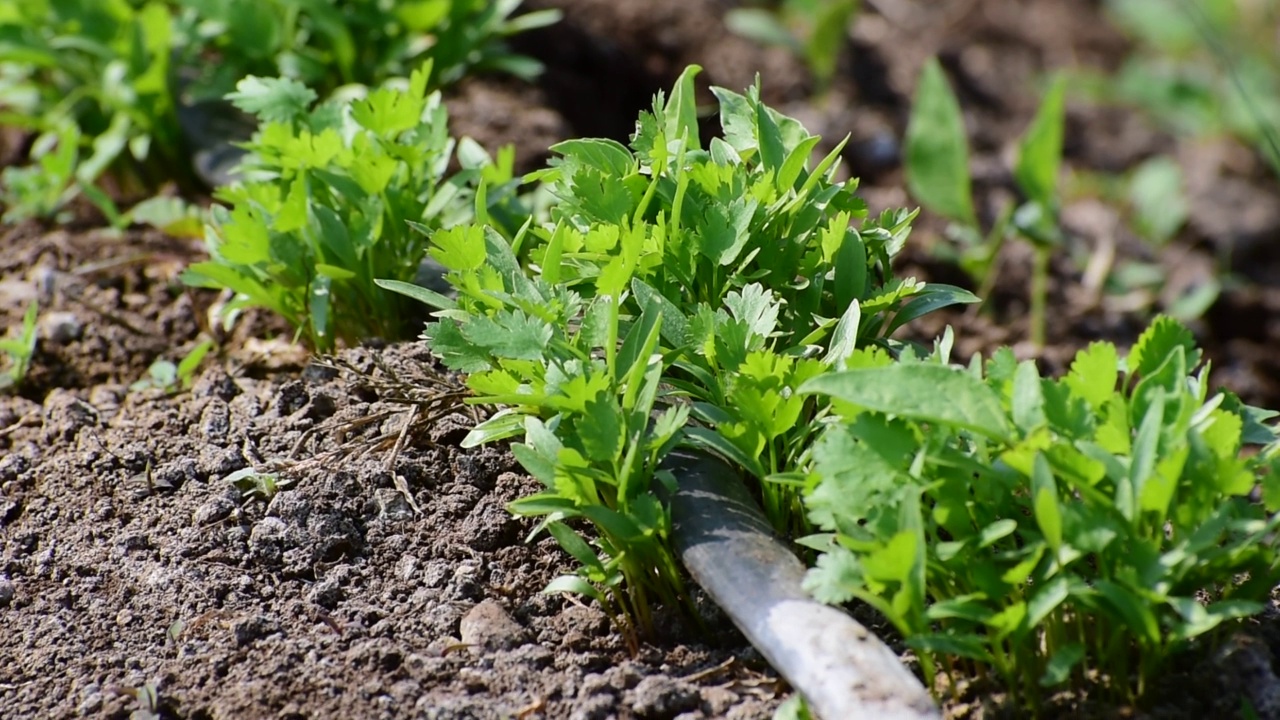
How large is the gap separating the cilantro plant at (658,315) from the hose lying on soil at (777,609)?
5 cm

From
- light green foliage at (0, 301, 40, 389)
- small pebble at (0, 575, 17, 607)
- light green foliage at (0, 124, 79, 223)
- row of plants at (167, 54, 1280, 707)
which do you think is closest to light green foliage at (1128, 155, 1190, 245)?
row of plants at (167, 54, 1280, 707)

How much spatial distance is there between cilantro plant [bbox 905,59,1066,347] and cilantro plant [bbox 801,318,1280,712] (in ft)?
6.74

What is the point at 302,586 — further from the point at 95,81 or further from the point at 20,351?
the point at 95,81

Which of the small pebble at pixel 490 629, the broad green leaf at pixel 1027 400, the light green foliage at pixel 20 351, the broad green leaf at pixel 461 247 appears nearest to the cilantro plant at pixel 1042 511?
the broad green leaf at pixel 1027 400

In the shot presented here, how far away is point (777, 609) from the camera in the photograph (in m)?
1.77

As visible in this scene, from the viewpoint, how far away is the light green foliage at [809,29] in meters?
4.29

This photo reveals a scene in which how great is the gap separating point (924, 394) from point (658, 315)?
420mm

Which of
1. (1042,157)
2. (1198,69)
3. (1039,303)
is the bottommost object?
(1039,303)

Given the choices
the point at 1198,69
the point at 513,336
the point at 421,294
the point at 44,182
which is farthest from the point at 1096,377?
the point at 1198,69

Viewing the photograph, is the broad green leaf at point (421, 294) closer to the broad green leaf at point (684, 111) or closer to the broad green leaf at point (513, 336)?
the broad green leaf at point (513, 336)

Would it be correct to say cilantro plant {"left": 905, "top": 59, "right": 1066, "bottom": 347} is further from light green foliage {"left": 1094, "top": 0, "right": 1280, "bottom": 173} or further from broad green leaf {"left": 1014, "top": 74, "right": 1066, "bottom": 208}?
light green foliage {"left": 1094, "top": 0, "right": 1280, "bottom": 173}

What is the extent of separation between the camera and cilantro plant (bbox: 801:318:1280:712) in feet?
5.21

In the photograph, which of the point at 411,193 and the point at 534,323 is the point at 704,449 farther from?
the point at 411,193

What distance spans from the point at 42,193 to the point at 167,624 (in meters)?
1.57
